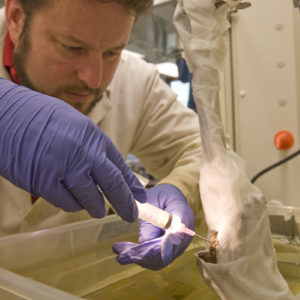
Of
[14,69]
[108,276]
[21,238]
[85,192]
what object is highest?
[14,69]

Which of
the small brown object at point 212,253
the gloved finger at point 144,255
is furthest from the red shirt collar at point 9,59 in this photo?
the small brown object at point 212,253

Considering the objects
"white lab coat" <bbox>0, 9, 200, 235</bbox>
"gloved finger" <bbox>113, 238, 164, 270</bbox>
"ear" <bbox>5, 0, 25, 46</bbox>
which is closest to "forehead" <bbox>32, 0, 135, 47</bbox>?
"ear" <bbox>5, 0, 25, 46</bbox>

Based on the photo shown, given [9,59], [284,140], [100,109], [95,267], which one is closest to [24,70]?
[9,59]

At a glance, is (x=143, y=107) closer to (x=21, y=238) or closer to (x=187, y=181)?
(x=187, y=181)

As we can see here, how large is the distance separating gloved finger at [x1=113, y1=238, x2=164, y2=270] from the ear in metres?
0.75

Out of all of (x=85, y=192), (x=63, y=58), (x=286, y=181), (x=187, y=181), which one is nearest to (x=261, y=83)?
(x=286, y=181)

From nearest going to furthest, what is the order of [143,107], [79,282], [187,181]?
1. [79,282]
2. [187,181]
3. [143,107]

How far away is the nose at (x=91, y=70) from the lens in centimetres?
92

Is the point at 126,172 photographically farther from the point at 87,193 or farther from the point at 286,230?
the point at 286,230

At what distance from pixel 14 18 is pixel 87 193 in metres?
0.75

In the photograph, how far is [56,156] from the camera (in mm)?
537

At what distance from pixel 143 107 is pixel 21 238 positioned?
2.55ft

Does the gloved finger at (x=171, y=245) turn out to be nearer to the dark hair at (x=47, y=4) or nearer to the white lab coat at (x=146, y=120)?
the white lab coat at (x=146, y=120)

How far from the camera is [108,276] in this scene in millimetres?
729
